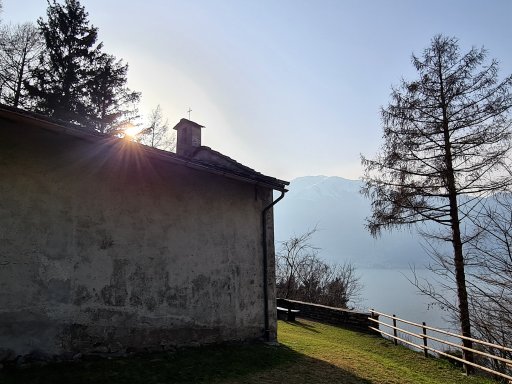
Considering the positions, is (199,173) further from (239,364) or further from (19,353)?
(19,353)

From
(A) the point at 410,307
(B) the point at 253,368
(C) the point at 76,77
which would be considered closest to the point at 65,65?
(C) the point at 76,77

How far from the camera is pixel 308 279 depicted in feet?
91.1

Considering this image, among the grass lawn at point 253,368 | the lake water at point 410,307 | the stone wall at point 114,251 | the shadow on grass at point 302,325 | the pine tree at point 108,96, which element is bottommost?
→ the lake water at point 410,307

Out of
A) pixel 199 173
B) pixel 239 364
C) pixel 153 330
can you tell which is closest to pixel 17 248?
pixel 153 330

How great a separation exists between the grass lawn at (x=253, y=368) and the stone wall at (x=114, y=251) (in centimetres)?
41

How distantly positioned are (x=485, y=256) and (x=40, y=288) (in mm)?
11910

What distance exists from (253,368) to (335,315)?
11.0 metres

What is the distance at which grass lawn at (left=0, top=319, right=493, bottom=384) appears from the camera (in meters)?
5.91

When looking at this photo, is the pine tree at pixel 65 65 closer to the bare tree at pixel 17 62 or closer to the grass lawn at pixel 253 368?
the bare tree at pixel 17 62

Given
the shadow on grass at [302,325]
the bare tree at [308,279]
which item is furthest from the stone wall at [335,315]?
the bare tree at [308,279]

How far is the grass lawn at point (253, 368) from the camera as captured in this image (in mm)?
5914

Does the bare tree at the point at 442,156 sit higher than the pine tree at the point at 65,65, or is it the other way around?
the pine tree at the point at 65,65

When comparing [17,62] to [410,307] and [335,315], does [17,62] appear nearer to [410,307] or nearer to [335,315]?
[335,315]

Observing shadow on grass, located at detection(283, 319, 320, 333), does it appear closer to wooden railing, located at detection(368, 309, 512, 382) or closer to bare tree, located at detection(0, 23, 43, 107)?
wooden railing, located at detection(368, 309, 512, 382)
